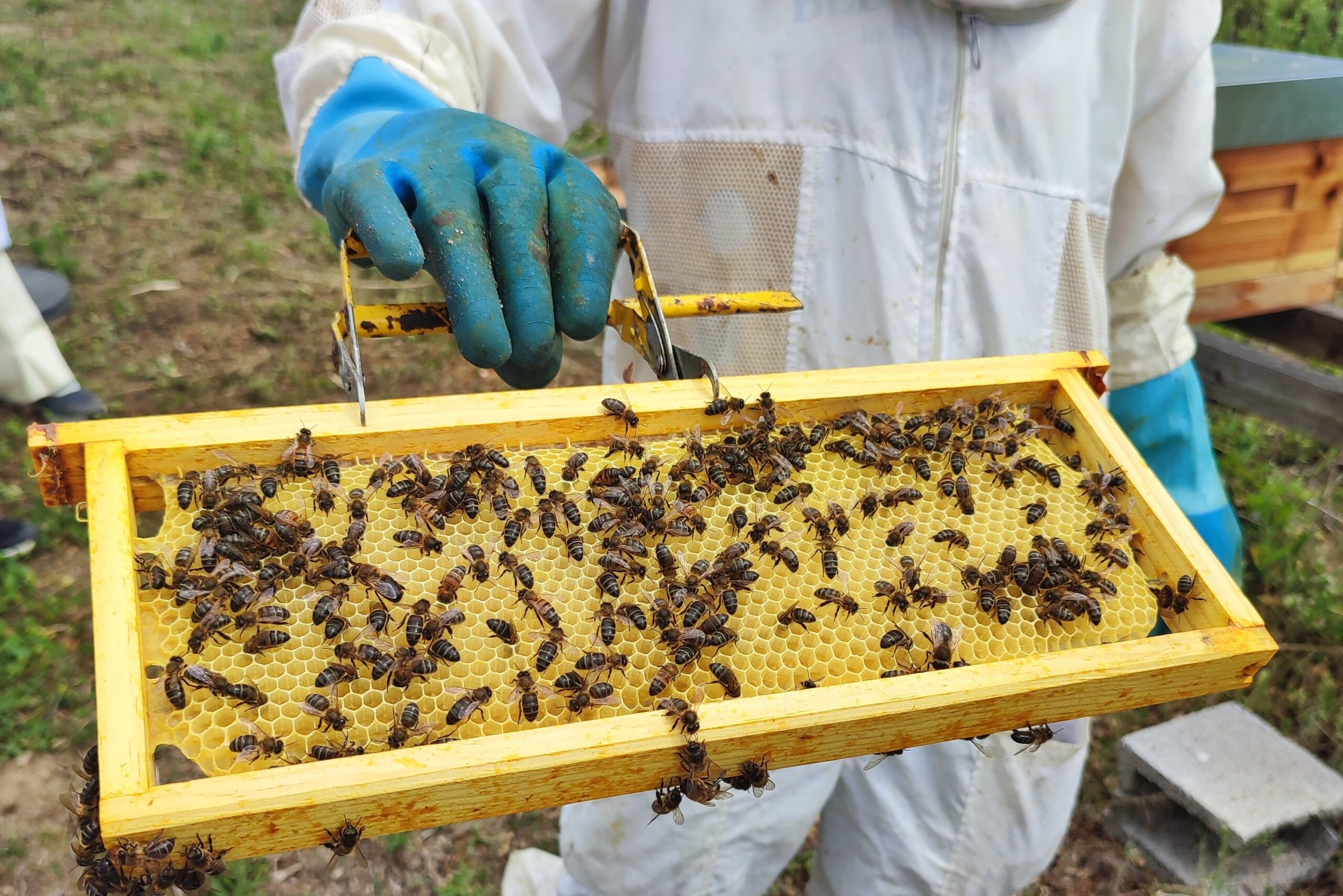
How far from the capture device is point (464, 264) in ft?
7.17

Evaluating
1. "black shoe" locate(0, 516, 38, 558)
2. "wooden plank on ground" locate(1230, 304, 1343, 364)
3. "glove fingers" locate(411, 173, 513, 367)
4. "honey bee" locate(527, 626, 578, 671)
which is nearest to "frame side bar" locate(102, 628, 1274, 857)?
"honey bee" locate(527, 626, 578, 671)

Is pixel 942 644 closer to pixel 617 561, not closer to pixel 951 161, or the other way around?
pixel 617 561

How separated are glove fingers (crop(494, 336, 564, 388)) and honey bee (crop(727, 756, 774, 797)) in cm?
104

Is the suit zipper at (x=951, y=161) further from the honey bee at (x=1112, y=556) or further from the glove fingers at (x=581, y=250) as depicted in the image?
the glove fingers at (x=581, y=250)

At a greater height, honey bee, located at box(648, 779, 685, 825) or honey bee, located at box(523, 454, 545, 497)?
honey bee, located at box(523, 454, 545, 497)

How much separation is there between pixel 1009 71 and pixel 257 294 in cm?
578

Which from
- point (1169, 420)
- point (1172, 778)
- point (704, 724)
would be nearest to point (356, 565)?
point (704, 724)

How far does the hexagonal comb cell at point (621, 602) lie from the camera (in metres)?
1.86

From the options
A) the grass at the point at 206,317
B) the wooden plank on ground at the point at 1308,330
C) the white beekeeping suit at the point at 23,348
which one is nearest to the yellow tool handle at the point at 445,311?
the grass at the point at 206,317

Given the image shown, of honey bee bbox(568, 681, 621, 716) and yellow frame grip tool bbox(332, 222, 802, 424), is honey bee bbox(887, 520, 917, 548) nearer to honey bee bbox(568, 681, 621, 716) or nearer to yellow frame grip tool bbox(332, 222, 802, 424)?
yellow frame grip tool bbox(332, 222, 802, 424)

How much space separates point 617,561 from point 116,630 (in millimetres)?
968

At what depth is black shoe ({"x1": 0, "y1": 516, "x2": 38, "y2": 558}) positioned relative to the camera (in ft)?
16.3

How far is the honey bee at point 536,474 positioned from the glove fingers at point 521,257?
0.23m

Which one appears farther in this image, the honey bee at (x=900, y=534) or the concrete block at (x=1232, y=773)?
the concrete block at (x=1232, y=773)
